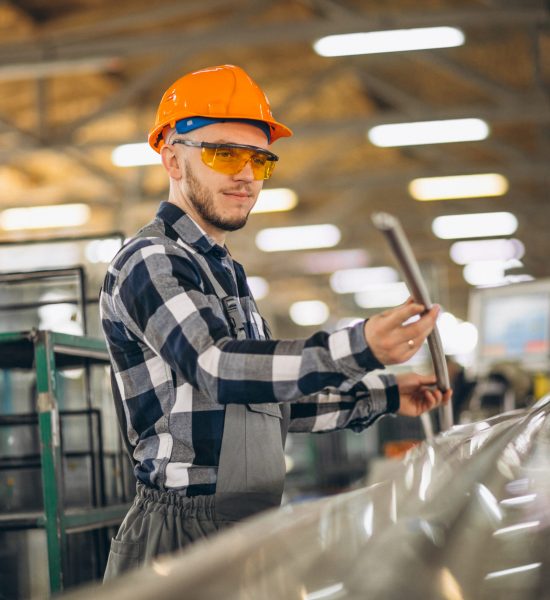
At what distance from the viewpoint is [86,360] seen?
3227 mm

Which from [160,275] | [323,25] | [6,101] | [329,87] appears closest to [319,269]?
[329,87]

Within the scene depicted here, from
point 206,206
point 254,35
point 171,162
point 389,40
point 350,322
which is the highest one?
point 254,35

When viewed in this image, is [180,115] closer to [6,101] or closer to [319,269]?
[6,101]

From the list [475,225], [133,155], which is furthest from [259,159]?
[475,225]

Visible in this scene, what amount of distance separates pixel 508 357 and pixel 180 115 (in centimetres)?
476

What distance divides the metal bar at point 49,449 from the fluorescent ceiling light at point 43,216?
13632 mm

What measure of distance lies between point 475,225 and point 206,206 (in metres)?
18.0

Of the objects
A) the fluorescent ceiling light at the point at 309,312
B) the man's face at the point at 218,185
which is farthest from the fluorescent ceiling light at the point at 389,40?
the fluorescent ceiling light at the point at 309,312

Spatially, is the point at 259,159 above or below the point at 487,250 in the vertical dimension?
below

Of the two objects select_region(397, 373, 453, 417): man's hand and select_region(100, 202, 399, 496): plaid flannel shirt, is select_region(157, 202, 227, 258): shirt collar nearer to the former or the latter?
select_region(100, 202, 399, 496): plaid flannel shirt

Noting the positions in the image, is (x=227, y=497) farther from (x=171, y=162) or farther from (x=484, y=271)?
(x=484, y=271)

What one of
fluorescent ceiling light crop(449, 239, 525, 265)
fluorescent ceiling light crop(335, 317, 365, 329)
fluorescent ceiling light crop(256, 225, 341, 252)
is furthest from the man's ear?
fluorescent ceiling light crop(449, 239, 525, 265)

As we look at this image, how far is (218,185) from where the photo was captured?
2070mm

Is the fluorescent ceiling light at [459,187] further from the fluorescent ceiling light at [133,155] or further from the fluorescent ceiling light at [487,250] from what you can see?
the fluorescent ceiling light at [133,155]
